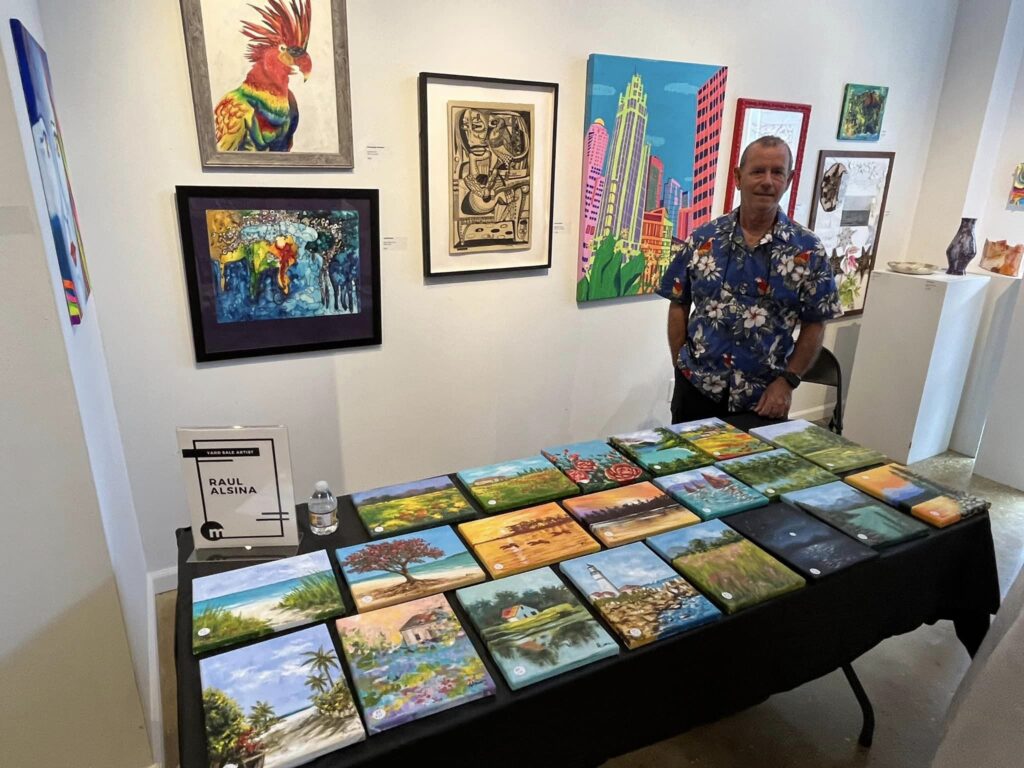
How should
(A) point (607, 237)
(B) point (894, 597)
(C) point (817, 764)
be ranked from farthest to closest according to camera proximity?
(A) point (607, 237) < (C) point (817, 764) < (B) point (894, 597)

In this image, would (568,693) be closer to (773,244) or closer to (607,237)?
(773,244)

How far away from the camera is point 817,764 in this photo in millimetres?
1733

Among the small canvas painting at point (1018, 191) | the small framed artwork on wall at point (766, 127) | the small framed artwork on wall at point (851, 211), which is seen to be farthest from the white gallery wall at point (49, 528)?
the small canvas painting at point (1018, 191)

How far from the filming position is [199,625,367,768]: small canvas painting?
0.83m

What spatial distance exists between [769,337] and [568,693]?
1.42 m

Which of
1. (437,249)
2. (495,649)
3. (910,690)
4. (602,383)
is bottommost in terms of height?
(910,690)

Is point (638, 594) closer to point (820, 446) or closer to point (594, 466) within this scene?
point (594, 466)

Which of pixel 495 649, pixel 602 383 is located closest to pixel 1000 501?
pixel 602 383

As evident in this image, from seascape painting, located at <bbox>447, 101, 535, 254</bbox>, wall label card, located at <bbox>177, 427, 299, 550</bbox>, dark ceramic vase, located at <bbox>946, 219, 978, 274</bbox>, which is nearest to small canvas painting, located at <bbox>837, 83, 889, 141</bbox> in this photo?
dark ceramic vase, located at <bbox>946, 219, 978, 274</bbox>

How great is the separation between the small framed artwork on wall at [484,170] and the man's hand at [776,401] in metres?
1.20

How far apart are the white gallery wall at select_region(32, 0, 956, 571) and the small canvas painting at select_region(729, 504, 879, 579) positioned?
5.24 ft

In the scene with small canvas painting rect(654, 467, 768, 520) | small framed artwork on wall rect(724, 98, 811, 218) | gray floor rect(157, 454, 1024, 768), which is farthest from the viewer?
small framed artwork on wall rect(724, 98, 811, 218)

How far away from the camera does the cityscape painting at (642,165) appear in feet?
8.85

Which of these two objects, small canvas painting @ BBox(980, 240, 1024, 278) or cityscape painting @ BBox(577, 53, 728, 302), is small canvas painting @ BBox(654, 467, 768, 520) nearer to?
cityscape painting @ BBox(577, 53, 728, 302)
